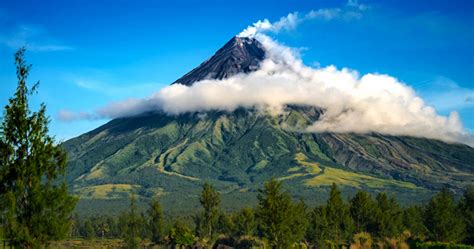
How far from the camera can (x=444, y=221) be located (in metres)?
72.6

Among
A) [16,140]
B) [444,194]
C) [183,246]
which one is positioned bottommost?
Answer: [183,246]

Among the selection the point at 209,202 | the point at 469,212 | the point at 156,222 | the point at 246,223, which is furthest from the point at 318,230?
the point at 156,222

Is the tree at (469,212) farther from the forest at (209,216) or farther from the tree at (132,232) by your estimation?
the tree at (132,232)

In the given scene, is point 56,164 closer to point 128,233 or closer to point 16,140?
point 16,140

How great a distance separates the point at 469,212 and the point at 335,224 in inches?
853

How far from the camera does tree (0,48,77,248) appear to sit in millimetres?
22375

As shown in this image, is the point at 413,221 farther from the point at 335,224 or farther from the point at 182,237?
the point at 182,237

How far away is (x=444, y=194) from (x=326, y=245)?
68.3ft

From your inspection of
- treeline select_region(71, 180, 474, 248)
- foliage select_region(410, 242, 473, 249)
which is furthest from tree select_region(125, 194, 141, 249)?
foliage select_region(410, 242, 473, 249)

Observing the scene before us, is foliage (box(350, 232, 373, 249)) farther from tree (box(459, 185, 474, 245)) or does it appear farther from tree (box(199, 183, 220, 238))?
tree (box(199, 183, 220, 238))

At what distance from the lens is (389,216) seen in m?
88.8

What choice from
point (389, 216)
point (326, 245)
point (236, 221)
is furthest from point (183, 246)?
point (389, 216)

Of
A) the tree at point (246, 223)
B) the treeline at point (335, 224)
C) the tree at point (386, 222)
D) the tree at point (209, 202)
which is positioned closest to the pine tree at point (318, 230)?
the treeline at point (335, 224)

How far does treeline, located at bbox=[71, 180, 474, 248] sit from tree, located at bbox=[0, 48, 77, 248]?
3547cm
